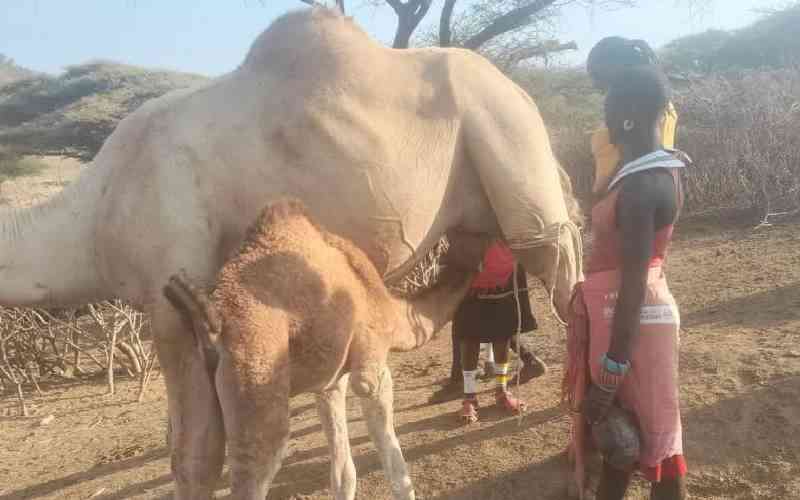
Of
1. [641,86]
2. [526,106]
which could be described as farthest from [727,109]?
[641,86]

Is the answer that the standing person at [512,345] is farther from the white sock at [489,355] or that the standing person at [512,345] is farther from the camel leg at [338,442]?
the camel leg at [338,442]

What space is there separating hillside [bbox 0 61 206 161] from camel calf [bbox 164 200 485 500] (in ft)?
32.1

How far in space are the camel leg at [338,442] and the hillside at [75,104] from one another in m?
9.13

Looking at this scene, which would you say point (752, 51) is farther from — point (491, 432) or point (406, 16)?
point (491, 432)

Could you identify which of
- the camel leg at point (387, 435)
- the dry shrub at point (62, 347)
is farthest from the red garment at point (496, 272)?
the dry shrub at point (62, 347)

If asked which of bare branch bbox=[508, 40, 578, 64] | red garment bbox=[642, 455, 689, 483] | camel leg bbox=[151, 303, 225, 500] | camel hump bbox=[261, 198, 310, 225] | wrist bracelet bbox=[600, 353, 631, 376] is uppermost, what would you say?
bare branch bbox=[508, 40, 578, 64]

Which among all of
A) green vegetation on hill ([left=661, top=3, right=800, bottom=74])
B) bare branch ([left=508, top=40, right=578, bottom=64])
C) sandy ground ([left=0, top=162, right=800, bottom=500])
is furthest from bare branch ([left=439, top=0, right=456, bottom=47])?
green vegetation on hill ([left=661, top=3, right=800, bottom=74])

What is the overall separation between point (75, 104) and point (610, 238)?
508 inches

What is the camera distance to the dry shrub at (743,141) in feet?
34.2

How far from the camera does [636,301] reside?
90.8 inches

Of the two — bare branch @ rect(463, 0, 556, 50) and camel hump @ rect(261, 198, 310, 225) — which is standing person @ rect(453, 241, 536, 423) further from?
bare branch @ rect(463, 0, 556, 50)

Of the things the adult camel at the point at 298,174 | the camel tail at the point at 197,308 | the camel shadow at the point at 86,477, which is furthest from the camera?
the camel shadow at the point at 86,477

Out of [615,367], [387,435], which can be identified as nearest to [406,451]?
[387,435]

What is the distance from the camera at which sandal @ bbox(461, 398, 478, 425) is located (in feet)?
15.5
